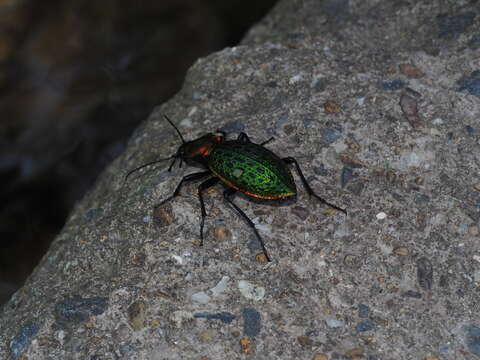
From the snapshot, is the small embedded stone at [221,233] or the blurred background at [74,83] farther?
the blurred background at [74,83]

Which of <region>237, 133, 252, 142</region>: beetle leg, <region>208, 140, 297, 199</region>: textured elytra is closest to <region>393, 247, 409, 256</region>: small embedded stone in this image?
<region>208, 140, 297, 199</region>: textured elytra

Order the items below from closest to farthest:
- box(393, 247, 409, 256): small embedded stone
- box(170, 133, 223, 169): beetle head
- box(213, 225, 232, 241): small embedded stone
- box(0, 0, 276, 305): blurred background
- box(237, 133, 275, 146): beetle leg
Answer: box(393, 247, 409, 256): small embedded stone < box(213, 225, 232, 241): small embedded stone < box(170, 133, 223, 169): beetle head < box(237, 133, 275, 146): beetle leg < box(0, 0, 276, 305): blurred background

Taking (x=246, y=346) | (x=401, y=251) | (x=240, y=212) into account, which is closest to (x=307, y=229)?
(x=240, y=212)

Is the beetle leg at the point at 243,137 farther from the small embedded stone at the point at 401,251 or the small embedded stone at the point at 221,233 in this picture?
the small embedded stone at the point at 401,251

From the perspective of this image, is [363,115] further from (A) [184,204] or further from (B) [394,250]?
(A) [184,204]

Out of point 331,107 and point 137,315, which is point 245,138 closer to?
point 331,107

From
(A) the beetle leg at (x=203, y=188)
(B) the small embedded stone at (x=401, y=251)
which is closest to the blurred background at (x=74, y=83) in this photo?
(A) the beetle leg at (x=203, y=188)

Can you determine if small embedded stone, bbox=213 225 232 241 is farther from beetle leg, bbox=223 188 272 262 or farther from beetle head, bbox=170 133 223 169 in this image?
beetle head, bbox=170 133 223 169
